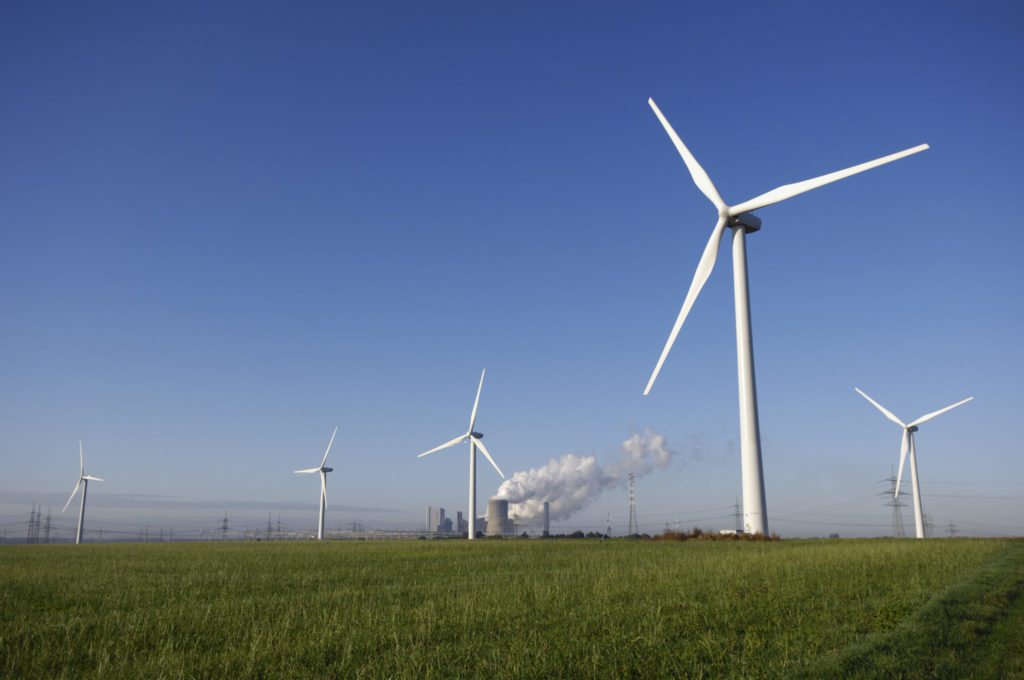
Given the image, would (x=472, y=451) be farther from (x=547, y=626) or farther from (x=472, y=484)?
(x=547, y=626)

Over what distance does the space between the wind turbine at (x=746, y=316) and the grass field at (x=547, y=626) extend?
2837cm

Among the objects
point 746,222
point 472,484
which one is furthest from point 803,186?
point 472,484

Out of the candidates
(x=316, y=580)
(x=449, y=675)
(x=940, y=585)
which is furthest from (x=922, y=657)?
(x=316, y=580)

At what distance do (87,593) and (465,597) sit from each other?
1370 centimetres

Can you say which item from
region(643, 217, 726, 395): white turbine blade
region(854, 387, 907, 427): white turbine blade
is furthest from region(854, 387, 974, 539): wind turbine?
region(643, 217, 726, 395): white turbine blade

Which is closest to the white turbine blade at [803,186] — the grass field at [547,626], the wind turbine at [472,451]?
the grass field at [547,626]

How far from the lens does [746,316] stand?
55156mm

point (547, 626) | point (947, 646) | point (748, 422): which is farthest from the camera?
point (748, 422)

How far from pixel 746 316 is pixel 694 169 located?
16.8 meters

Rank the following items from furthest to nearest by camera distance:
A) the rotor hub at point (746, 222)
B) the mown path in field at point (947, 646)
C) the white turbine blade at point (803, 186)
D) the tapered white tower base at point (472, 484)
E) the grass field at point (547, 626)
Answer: the tapered white tower base at point (472, 484)
the rotor hub at point (746, 222)
the white turbine blade at point (803, 186)
the grass field at point (547, 626)
the mown path in field at point (947, 646)

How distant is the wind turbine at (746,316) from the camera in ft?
168

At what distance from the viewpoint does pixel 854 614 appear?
47.2 feet

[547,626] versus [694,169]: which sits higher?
[694,169]

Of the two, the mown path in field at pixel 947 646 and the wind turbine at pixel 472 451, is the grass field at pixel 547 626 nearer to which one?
the mown path in field at pixel 947 646
